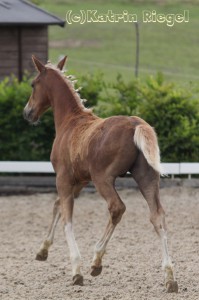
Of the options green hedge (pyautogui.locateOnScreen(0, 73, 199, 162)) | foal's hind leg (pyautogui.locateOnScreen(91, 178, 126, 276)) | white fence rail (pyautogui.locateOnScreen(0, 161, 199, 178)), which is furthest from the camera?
green hedge (pyautogui.locateOnScreen(0, 73, 199, 162))

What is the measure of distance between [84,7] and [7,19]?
22881 mm

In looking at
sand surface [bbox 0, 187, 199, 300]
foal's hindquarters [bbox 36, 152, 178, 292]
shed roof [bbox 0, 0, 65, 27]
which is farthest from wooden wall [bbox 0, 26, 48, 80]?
foal's hindquarters [bbox 36, 152, 178, 292]

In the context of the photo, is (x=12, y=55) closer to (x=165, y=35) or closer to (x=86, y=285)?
(x=86, y=285)

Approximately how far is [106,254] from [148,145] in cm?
222

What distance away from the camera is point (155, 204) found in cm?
758

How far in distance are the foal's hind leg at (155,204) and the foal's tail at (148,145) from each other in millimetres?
202

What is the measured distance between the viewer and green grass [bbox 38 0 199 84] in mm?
30766

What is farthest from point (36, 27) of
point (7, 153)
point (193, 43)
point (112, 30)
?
point (112, 30)

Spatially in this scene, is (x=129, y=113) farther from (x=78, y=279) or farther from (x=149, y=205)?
(x=149, y=205)

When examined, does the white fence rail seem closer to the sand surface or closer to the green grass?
the sand surface

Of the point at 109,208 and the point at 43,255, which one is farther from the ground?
the point at 109,208

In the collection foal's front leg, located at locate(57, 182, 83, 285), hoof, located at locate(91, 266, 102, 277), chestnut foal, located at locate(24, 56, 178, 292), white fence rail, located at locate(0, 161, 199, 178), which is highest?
chestnut foal, located at locate(24, 56, 178, 292)

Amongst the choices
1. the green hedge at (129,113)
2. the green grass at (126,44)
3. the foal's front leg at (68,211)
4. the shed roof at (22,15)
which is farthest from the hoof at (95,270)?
the green grass at (126,44)

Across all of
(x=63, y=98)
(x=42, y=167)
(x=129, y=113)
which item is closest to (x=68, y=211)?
(x=63, y=98)
